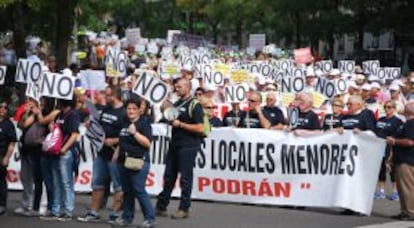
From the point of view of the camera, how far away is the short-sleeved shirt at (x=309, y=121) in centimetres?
1302

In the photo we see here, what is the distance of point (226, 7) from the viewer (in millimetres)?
59188

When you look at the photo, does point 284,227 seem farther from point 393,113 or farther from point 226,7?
point 226,7

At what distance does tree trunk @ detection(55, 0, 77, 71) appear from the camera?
2220cm

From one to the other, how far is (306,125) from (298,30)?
3486 centimetres

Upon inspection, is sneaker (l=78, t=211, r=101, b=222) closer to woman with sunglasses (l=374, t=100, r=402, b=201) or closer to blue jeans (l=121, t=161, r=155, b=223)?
blue jeans (l=121, t=161, r=155, b=223)

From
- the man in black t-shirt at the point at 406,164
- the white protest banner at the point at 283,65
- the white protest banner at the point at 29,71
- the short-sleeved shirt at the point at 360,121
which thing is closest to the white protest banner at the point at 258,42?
the white protest banner at the point at 283,65

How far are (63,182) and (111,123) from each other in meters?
0.94

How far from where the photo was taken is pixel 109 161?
1120cm

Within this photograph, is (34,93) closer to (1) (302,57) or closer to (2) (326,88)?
(2) (326,88)

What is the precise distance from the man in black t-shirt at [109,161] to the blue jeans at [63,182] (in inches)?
9.9

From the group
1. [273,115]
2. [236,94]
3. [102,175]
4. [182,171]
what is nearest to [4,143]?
[102,175]

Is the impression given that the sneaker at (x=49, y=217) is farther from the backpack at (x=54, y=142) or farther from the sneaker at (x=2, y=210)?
the backpack at (x=54, y=142)

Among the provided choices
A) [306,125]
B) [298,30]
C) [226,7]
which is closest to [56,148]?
[306,125]

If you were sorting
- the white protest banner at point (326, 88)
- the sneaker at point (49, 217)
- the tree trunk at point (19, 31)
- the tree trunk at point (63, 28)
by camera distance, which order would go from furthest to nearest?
the tree trunk at point (63, 28)
the tree trunk at point (19, 31)
the white protest banner at point (326, 88)
the sneaker at point (49, 217)
